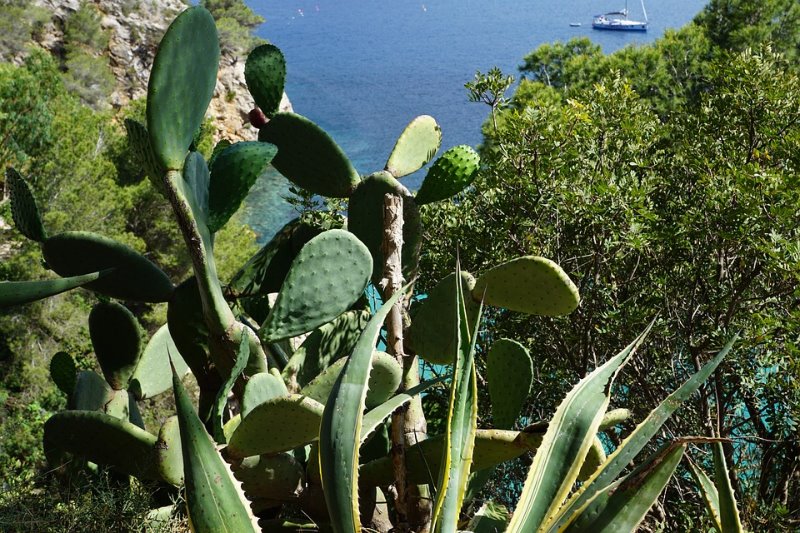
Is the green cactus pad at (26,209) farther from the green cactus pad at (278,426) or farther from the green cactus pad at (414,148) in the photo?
the green cactus pad at (414,148)

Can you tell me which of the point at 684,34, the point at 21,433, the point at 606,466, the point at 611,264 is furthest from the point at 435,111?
the point at 606,466

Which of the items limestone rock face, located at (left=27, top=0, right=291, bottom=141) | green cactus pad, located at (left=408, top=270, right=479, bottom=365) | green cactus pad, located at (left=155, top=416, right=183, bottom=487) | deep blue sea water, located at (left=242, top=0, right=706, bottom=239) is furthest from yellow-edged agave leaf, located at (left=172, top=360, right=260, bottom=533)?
limestone rock face, located at (left=27, top=0, right=291, bottom=141)

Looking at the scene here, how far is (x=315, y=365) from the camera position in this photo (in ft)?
7.68

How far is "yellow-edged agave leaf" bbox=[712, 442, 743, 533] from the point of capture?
1291 millimetres

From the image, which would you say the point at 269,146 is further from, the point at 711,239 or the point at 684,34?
the point at 684,34

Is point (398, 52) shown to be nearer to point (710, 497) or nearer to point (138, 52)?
point (138, 52)

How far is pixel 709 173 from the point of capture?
3.43 metres

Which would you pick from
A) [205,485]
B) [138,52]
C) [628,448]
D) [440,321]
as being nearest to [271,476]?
[440,321]

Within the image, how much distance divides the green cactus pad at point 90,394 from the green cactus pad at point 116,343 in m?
0.05

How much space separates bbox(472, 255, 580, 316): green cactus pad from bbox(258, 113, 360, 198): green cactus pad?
708 mm

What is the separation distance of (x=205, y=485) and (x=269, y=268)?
1218 millimetres

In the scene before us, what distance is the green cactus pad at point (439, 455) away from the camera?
5.63ft

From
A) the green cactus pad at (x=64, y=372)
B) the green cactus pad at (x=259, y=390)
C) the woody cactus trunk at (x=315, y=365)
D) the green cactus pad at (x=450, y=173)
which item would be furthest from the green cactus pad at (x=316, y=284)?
the green cactus pad at (x=64, y=372)

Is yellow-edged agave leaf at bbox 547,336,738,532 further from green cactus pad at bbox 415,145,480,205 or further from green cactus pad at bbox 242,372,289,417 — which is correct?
green cactus pad at bbox 415,145,480,205
